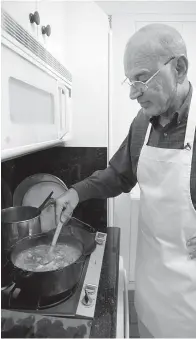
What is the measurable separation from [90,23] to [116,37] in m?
0.56

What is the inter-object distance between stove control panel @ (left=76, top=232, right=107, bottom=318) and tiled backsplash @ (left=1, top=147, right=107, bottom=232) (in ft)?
0.82

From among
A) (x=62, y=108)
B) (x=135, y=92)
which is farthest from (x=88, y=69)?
(x=135, y=92)

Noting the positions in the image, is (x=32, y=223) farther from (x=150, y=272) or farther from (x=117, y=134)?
(x=117, y=134)

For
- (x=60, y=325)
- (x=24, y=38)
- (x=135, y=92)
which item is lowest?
(x=60, y=325)

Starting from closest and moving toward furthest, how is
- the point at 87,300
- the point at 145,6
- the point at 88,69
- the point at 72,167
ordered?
the point at 87,300 < the point at 88,69 < the point at 72,167 < the point at 145,6

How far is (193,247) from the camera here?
3.08 ft

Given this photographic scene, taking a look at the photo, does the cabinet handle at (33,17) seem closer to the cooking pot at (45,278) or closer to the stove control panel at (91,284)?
the cooking pot at (45,278)

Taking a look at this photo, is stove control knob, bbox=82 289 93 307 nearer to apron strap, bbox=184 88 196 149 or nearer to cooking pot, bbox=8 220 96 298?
cooking pot, bbox=8 220 96 298

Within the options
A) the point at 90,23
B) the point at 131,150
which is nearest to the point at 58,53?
the point at 90,23

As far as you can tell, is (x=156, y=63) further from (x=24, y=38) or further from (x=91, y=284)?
(x=91, y=284)

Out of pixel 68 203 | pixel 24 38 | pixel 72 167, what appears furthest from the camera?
pixel 72 167

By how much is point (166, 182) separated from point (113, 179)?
32cm

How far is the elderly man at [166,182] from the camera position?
939 mm

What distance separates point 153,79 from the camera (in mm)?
947
